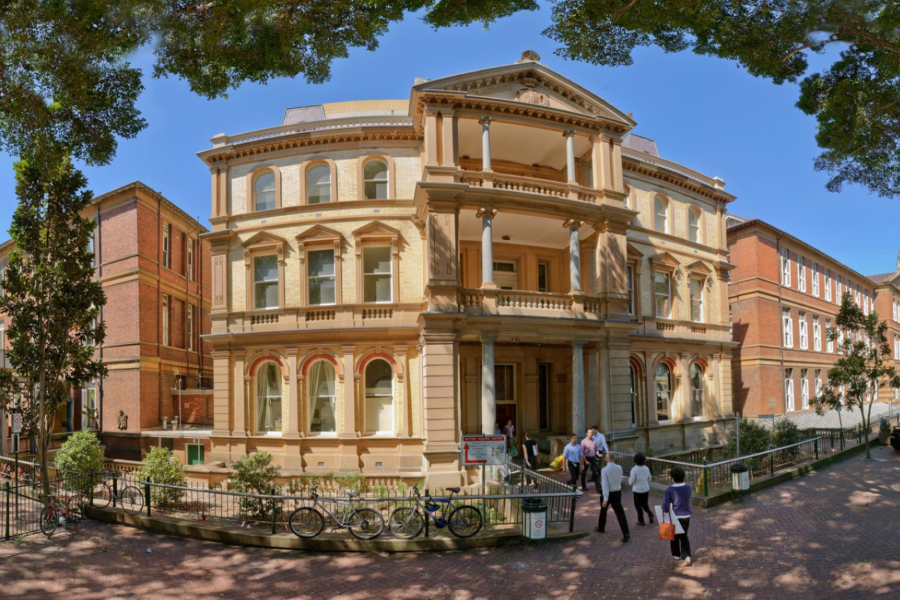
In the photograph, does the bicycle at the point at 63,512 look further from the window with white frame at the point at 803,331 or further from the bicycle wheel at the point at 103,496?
the window with white frame at the point at 803,331

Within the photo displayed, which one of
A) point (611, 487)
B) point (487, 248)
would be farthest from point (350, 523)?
point (487, 248)

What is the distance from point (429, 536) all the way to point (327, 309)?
11117 millimetres

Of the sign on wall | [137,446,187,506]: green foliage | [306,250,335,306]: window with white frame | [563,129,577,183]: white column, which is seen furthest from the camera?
[306,250,335,306]: window with white frame

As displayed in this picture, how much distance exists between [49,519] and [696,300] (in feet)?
84.5

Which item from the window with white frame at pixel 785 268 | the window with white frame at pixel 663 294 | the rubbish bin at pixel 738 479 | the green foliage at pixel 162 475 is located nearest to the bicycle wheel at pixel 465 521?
the rubbish bin at pixel 738 479

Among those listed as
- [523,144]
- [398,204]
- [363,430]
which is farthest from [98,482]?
[523,144]

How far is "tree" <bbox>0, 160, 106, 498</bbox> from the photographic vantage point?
1494cm

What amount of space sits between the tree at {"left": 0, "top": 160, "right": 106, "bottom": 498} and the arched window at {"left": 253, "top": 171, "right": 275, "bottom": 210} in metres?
7.48

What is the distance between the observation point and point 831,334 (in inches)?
975

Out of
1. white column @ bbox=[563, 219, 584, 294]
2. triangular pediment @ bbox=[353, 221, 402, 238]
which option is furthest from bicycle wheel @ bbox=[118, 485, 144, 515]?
white column @ bbox=[563, 219, 584, 294]

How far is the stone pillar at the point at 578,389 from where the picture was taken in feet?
64.3

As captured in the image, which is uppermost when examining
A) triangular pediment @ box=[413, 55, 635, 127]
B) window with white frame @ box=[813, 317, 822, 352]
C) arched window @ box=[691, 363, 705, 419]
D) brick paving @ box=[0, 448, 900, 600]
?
triangular pediment @ box=[413, 55, 635, 127]

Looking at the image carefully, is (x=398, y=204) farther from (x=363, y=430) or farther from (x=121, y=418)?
(x=121, y=418)

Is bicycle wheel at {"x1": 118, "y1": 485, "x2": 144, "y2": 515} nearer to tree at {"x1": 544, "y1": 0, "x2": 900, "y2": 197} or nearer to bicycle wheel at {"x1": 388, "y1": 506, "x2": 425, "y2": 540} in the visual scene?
bicycle wheel at {"x1": 388, "y1": 506, "x2": 425, "y2": 540}
